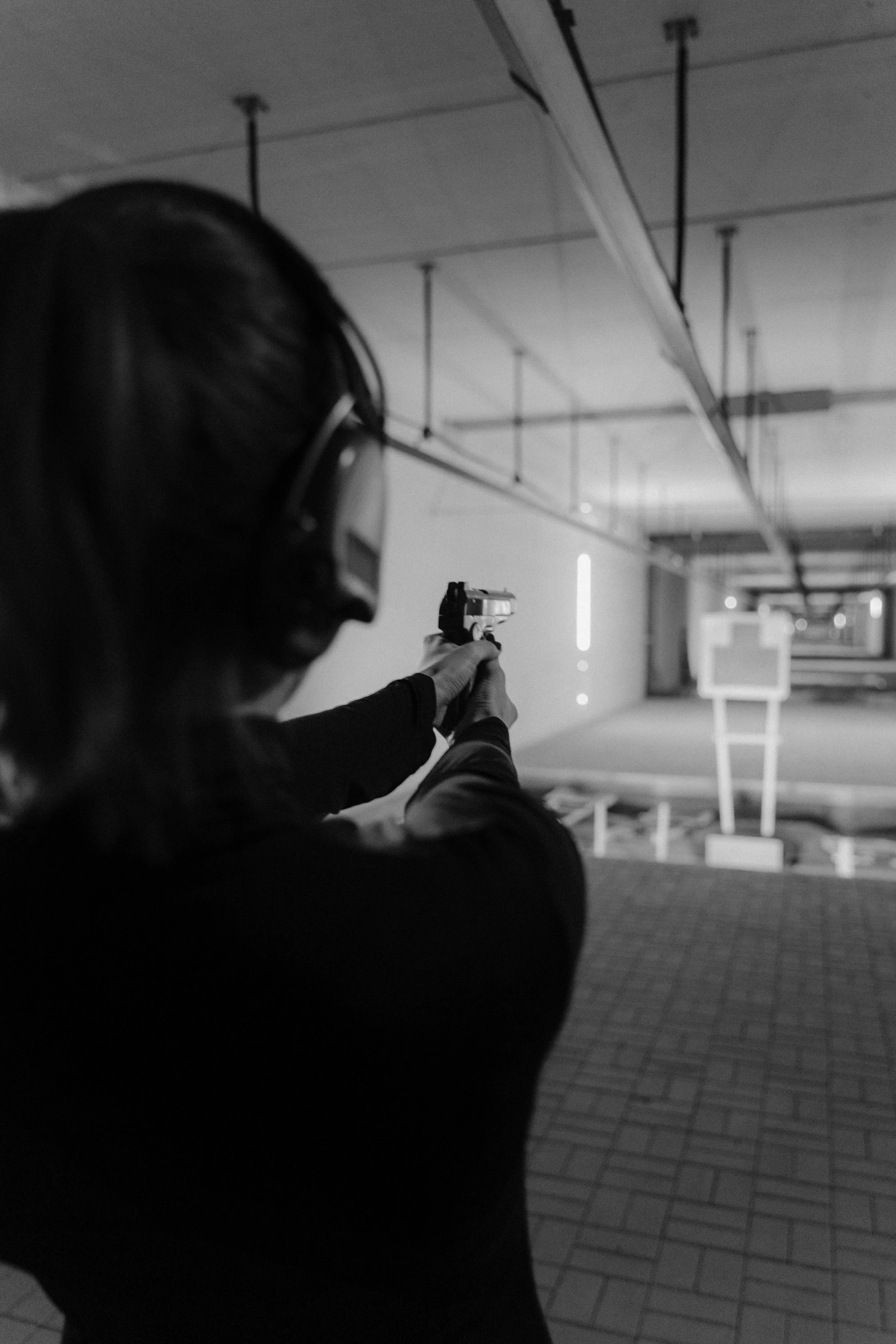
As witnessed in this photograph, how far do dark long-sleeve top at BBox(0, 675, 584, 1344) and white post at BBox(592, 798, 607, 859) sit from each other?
7390 mm

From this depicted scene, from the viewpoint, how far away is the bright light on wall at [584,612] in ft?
28.2

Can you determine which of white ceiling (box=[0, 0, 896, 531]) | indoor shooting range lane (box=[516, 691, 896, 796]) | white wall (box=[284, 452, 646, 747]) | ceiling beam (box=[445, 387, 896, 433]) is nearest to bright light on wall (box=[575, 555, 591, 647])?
white wall (box=[284, 452, 646, 747])

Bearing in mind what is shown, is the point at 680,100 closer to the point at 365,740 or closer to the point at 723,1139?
the point at 365,740

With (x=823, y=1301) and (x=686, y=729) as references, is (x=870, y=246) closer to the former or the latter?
(x=823, y=1301)

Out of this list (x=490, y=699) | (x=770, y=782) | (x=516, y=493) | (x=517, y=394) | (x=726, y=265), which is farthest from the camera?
(x=770, y=782)

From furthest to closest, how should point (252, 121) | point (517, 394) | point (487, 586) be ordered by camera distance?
point (517, 394) < point (252, 121) < point (487, 586)

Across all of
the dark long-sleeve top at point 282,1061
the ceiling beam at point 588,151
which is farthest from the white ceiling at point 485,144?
the dark long-sleeve top at point 282,1061

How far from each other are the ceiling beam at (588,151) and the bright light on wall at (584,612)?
4822 mm

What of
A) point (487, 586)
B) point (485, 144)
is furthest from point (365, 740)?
point (485, 144)

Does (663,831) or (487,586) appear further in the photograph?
(663,831)

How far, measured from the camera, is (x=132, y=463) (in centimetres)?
35

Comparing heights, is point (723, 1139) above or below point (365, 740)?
below

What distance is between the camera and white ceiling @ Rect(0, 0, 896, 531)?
2.27 metres

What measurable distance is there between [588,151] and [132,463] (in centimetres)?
175
